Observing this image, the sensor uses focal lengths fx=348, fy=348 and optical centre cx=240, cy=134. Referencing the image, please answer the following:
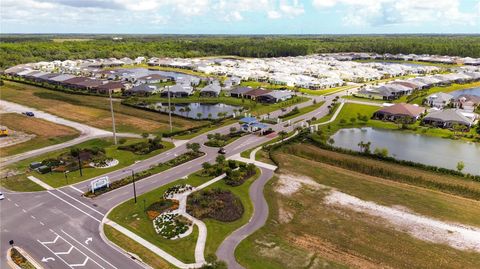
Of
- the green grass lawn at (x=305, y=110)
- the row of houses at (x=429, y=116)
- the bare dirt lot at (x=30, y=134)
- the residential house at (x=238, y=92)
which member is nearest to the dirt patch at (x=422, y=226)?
the green grass lawn at (x=305, y=110)

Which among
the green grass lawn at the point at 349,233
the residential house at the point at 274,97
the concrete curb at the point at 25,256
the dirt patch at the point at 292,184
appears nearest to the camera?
the concrete curb at the point at 25,256

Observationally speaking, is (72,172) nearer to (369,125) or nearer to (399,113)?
(369,125)

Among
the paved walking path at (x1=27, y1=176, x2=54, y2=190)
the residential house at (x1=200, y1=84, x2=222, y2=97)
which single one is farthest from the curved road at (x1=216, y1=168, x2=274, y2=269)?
the residential house at (x1=200, y1=84, x2=222, y2=97)

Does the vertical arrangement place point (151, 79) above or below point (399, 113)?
above

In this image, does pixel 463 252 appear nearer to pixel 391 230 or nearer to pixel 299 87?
pixel 391 230

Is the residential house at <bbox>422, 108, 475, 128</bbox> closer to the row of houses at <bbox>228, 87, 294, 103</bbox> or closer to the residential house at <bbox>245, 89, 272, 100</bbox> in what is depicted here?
the row of houses at <bbox>228, 87, 294, 103</bbox>

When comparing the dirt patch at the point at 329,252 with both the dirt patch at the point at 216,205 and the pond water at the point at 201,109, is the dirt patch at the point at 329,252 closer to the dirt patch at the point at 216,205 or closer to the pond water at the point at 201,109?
the dirt patch at the point at 216,205

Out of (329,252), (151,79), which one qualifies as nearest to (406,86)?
(151,79)
